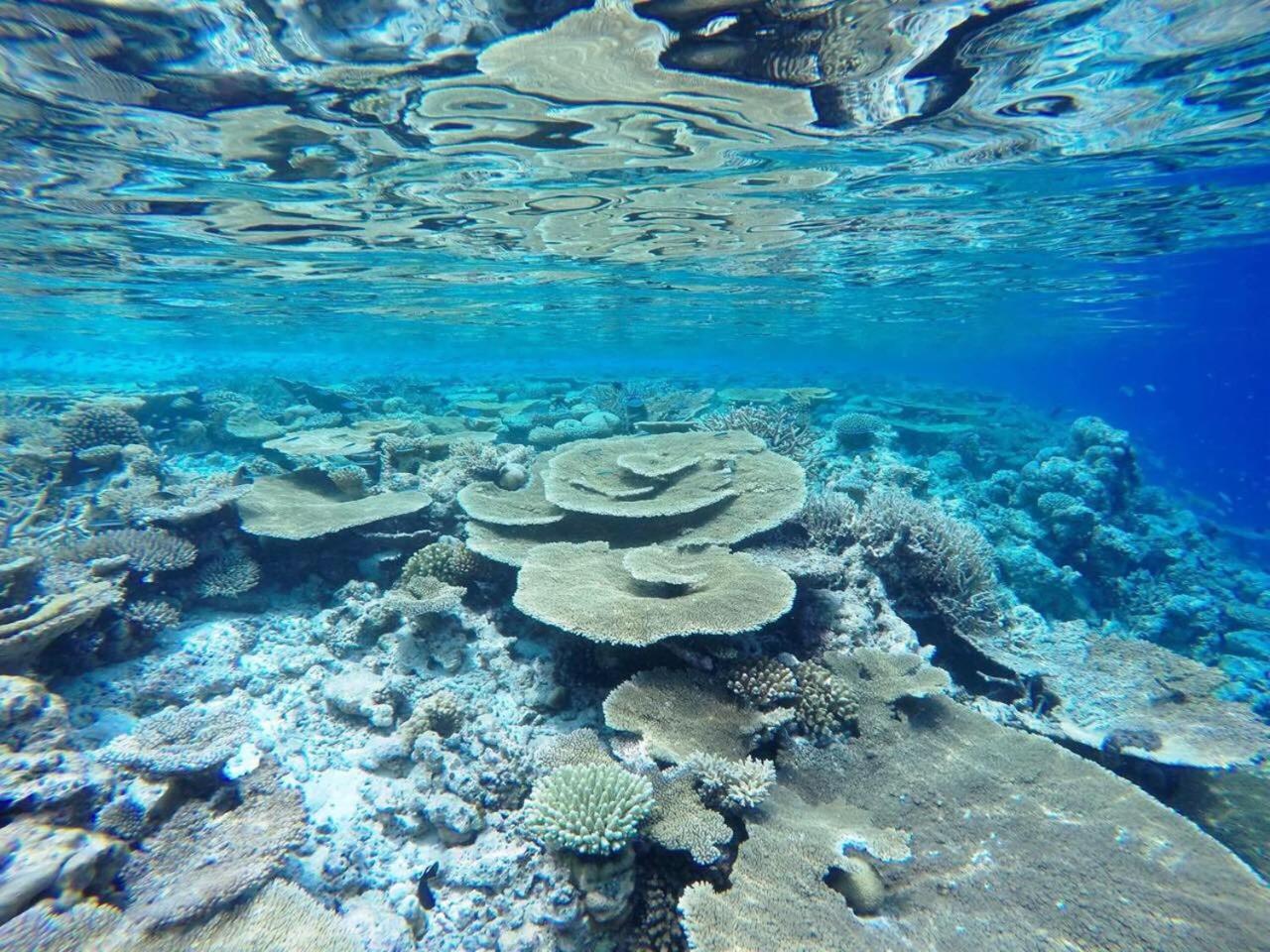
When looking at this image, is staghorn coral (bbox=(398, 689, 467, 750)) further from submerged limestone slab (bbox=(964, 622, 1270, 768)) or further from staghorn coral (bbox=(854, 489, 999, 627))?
submerged limestone slab (bbox=(964, 622, 1270, 768))

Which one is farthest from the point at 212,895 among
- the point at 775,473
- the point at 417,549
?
the point at 775,473

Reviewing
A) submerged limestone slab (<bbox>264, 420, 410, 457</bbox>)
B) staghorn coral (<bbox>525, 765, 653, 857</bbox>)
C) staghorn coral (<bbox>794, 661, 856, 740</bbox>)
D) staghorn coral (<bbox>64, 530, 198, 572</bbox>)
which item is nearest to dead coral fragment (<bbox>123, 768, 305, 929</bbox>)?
staghorn coral (<bbox>525, 765, 653, 857</bbox>)

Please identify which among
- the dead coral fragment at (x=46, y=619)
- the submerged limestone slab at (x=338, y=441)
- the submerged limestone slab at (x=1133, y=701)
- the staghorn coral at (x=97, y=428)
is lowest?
the submerged limestone slab at (x=1133, y=701)

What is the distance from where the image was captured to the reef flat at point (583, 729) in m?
3.42

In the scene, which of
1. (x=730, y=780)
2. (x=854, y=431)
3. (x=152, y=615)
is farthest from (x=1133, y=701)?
(x=152, y=615)

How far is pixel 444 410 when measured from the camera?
746 inches

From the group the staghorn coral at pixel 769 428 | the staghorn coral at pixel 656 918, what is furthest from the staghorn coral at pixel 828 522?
the staghorn coral at pixel 656 918

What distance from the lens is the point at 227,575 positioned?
22.1ft

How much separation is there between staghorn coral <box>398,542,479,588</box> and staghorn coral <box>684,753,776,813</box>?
3.59m

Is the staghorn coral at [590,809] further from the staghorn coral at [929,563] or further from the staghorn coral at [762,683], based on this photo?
the staghorn coral at [929,563]

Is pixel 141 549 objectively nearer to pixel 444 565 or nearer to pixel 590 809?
pixel 444 565

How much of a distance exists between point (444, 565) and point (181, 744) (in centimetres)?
287

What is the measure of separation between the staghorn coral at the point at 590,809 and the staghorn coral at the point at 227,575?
486 centimetres

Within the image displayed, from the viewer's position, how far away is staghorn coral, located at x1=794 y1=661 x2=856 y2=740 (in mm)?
4668
